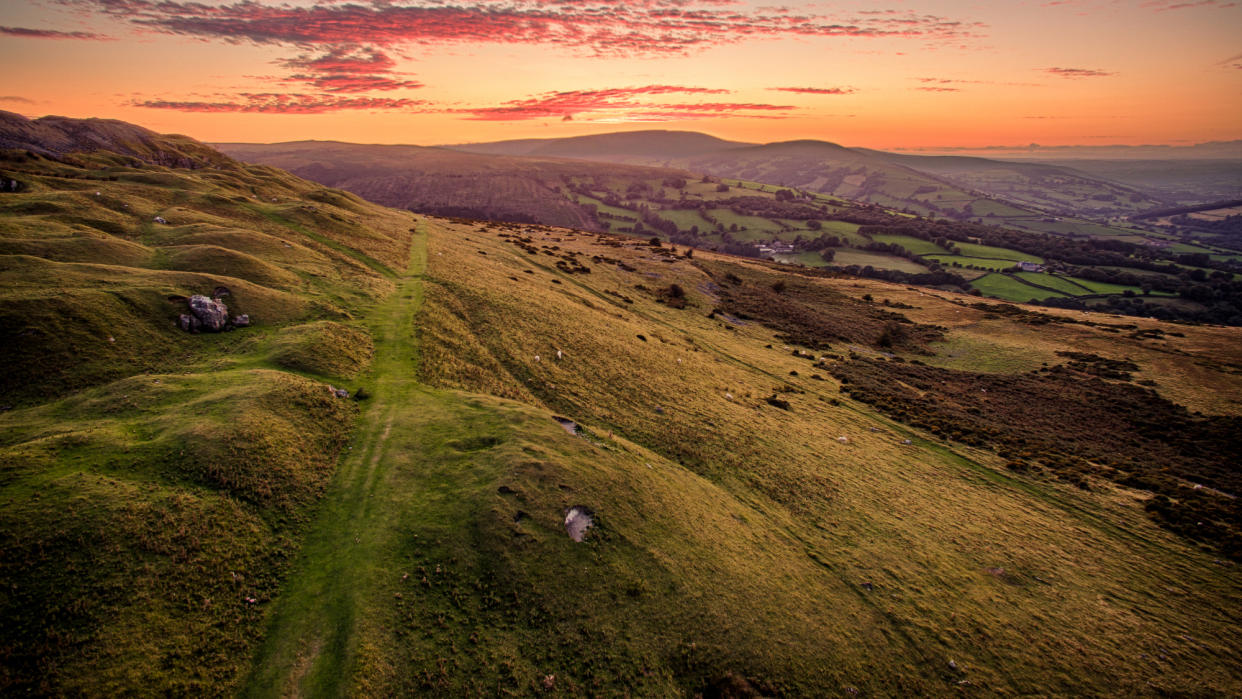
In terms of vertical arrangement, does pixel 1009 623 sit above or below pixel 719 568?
below

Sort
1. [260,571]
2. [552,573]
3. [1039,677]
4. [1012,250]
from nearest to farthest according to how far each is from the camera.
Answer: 1. [260,571]
2. [552,573]
3. [1039,677]
4. [1012,250]

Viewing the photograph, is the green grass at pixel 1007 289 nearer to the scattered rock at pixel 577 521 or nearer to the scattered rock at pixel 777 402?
the scattered rock at pixel 777 402

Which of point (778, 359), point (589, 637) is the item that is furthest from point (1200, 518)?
point (589, 637)

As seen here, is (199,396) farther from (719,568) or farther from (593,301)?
(593,301)

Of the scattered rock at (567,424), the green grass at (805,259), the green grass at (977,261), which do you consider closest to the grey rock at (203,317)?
the scattered rock at (567,424)

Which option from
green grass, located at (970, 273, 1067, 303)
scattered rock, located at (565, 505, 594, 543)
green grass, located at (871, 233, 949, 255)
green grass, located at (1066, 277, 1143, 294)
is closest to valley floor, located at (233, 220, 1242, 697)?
scattered rock, located at (565, 505, 594, 543)

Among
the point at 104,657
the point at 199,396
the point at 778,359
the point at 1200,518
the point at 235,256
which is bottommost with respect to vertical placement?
the point at 1200,518

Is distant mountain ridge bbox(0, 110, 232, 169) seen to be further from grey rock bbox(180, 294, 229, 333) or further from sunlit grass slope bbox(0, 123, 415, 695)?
grey rock bbox(180, 294, 229, 333)

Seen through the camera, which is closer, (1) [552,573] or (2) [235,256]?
(1) [552,573]
